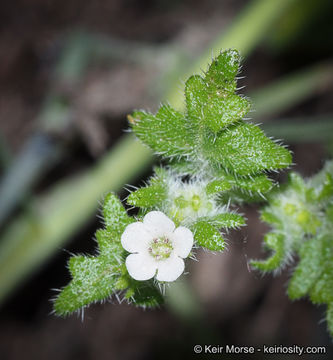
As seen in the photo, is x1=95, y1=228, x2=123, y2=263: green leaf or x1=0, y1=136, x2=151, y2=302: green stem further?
x1=0, y1=136, x2=151, y2=302: green stem

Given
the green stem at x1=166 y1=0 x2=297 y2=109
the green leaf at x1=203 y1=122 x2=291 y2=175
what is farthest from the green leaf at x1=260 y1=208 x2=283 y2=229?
the green stem at x1=166 y1=0 x2=297 y2=109

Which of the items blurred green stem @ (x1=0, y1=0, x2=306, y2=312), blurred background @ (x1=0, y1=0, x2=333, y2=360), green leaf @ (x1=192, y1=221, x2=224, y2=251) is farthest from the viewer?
blurred background @ (x1=0, y1=0, x2=333, y2=360)

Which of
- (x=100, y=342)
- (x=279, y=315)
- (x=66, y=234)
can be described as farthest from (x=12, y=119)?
(x=279, y=315)

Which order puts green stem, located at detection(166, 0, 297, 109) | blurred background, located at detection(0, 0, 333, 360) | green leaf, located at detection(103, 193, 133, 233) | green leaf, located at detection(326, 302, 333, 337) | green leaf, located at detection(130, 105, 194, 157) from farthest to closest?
green stem, located at detection(166, 0, 297, 109), blurred background, located at detection(0, 0, 333, 360), green leaf, located at detection(326, 302, 333, 337), green leaf, located at detection(130, 105, 194, 157), green leaf, located at detection(103, 193, 133, 233)

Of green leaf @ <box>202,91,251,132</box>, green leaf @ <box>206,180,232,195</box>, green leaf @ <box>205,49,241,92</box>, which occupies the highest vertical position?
green leaf @ <box>205,49,241,92</box>

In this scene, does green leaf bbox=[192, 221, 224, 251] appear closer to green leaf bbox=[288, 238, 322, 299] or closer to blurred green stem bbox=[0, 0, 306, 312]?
green leaf bbox=[288, 238, 322, 299]

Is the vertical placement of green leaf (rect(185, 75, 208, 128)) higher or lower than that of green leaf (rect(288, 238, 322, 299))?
higher

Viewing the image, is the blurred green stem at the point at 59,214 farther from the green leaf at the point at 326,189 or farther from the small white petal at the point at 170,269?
the small white petal at the point at 170,269

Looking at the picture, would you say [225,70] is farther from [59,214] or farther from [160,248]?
[59,214]
